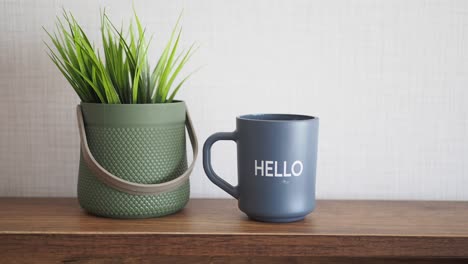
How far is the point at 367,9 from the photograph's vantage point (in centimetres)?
73

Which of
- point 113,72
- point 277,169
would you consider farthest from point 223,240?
point 113,72

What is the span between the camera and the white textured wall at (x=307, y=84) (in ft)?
2.38

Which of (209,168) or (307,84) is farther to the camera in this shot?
(307,84)

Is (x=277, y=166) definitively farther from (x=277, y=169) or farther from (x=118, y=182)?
(x=118, y=182)

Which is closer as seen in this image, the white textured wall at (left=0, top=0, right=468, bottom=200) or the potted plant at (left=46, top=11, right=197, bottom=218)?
the potted plant at (left=46, top=11, right=197, bottom=218)

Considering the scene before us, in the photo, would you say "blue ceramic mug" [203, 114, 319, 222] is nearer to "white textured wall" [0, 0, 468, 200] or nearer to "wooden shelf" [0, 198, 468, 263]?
"wooden shelf" [0, 198, 468, 263]

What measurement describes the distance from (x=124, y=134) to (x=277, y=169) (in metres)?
0.16

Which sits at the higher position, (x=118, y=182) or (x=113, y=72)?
(x=113, y=72)

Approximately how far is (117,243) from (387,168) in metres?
0.38

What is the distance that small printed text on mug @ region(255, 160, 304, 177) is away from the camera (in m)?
0.59

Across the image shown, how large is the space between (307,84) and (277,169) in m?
0.19

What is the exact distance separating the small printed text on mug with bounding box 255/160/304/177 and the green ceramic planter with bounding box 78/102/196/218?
0.10 meters

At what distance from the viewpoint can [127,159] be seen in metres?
0.60

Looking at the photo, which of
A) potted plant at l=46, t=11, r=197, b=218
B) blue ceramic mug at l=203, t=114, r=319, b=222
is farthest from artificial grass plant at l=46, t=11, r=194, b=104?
blue ceramic mug at l=203, t=114, r=319, b=222
